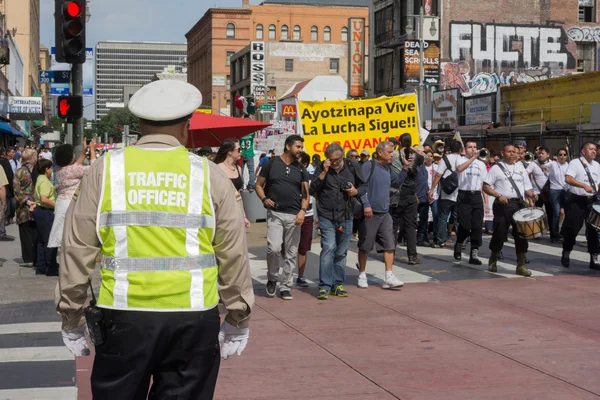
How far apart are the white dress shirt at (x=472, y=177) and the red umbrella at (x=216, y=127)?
3.32 m

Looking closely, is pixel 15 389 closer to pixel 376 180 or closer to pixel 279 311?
pixel 279 311

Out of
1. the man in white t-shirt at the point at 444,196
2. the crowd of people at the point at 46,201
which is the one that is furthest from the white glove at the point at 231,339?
the man in white t-shirt at the point at 444,196

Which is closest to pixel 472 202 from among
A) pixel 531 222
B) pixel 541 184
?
pixel 531 222

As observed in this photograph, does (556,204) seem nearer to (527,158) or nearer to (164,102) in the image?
(527,158)

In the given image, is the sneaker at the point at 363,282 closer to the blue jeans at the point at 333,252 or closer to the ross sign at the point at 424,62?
the blue jeans at the point at 333,252

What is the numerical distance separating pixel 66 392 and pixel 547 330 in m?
4.55

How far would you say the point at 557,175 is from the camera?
16.8 meters

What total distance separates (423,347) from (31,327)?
12.6ft

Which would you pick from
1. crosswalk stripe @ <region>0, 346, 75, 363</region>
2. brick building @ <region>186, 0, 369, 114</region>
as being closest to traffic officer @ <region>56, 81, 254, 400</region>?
crosswalk stripe @ <region>0, 346, 75, 363</region>

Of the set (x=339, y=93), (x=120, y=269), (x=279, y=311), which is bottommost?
(x=279, y=311)

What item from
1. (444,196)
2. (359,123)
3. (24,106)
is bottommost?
(444,196)

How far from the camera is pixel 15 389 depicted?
6457mm

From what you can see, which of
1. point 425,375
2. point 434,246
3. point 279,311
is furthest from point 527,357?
point 434,246

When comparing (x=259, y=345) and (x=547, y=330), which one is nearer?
→ (x=259, y=345)
